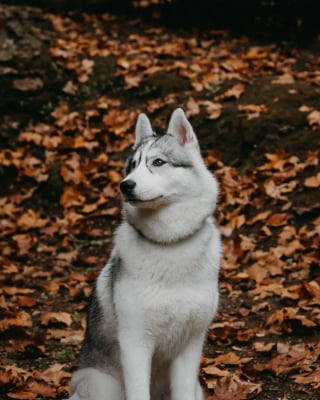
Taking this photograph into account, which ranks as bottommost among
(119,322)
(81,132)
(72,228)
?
(72,228)

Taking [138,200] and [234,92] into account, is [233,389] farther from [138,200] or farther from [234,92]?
[234,92]

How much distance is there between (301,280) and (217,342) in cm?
97

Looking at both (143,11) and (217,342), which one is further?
(143,11)

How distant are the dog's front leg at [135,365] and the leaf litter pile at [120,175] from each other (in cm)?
101

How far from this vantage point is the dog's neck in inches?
144

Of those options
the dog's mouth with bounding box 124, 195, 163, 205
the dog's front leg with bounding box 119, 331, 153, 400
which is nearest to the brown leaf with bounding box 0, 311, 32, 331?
the dog's front leg with bounding box 119, 331, 153, 400

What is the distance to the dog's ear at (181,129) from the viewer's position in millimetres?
3814

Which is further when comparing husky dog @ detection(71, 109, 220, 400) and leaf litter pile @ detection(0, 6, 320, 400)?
leaf litter pile @ detection(0, 6, 320, 400)

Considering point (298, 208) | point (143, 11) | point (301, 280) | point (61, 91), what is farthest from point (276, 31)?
point (301, 280)

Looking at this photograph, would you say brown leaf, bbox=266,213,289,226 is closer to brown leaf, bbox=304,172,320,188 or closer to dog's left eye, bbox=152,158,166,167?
brown leaf, bbox=304,172,320,188

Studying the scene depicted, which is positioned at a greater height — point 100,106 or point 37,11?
point 37,11

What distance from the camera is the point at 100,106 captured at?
8883mm

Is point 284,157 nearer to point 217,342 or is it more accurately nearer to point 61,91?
point 217,342

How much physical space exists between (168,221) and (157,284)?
40cm
